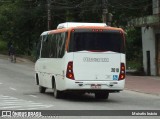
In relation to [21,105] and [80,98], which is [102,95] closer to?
[80,98]

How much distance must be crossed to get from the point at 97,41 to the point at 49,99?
305cm

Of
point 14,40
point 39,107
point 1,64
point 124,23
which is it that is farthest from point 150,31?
point 39,107

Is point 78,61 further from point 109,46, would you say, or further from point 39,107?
point 39,107

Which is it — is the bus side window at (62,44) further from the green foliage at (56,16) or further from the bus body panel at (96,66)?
the green foliage at (56,16)

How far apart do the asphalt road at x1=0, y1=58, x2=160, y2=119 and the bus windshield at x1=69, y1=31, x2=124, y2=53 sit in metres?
2.11

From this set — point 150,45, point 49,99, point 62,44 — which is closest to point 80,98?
point 49,99

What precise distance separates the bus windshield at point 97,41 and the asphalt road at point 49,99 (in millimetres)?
2115

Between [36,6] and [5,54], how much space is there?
819cm

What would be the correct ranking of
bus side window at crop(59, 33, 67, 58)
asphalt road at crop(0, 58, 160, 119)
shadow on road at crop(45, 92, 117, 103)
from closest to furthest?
asphalt road at crop(0, 58, 160, 119), bus side window at crop(59, 33, 67, 58), shadow on road at crop(45, 92, 117, 103)

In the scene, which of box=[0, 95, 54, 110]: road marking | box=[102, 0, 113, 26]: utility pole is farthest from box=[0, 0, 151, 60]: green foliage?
box=[0, 95, 54, 110]: road marking

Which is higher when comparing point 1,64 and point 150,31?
point 150,31

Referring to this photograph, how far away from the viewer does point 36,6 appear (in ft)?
184

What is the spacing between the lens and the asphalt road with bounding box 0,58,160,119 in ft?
61.0

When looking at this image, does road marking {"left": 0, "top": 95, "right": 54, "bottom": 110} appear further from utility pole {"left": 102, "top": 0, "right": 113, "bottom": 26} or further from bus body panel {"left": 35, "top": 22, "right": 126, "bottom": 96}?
utility pole {"left": 102, "top": 0, "right": 113, "bottom": 26}
